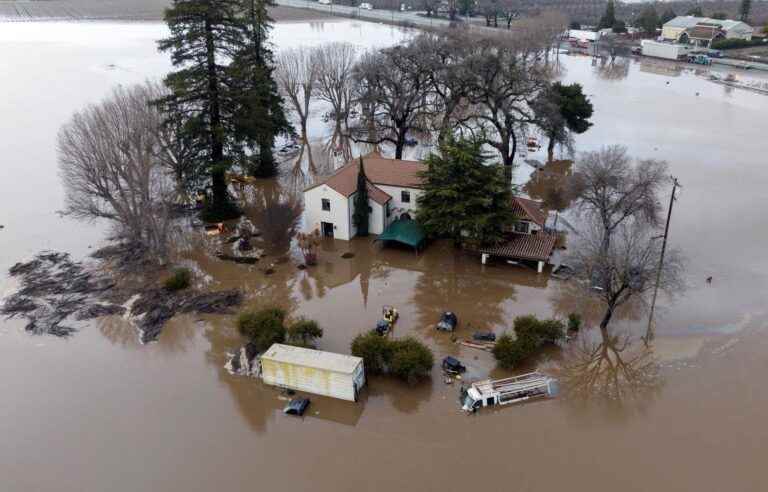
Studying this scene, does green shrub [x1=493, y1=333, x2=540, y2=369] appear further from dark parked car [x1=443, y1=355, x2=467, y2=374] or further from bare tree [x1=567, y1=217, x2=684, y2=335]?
bare tree [x1=567, y1=217, x2=684, y2=335]

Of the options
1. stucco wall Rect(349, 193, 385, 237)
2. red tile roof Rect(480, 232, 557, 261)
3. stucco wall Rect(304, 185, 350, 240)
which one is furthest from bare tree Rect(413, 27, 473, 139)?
red tile roof Rect(480, 232, 557, 261)

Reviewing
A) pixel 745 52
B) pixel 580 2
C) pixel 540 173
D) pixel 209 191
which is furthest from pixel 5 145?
pixel 580 2

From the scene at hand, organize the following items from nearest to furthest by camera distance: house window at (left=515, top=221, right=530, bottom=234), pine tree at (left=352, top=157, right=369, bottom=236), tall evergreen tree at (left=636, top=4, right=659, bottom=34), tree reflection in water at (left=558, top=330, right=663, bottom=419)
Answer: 1. tree reflection in water at (left=558, top=330, right=663, bottom=419)
2. house window at (left=515, top=221, right=530, bottom=234)
3. pine tree at (left=352, top=157, right=369, bottom=236)
4. tall evergreen tree at (left=636, top=4, right=659, bottom=34)

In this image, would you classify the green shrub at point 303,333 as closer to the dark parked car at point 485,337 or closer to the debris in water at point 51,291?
the dark parked car at point 485,337

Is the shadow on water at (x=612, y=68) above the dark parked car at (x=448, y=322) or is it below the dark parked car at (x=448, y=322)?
above

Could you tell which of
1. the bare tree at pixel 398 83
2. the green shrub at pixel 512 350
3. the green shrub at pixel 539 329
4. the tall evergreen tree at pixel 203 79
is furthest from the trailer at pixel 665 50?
the green shrub at pixel 512 350

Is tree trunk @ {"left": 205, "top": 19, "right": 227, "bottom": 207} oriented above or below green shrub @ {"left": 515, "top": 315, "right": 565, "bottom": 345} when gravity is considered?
above
